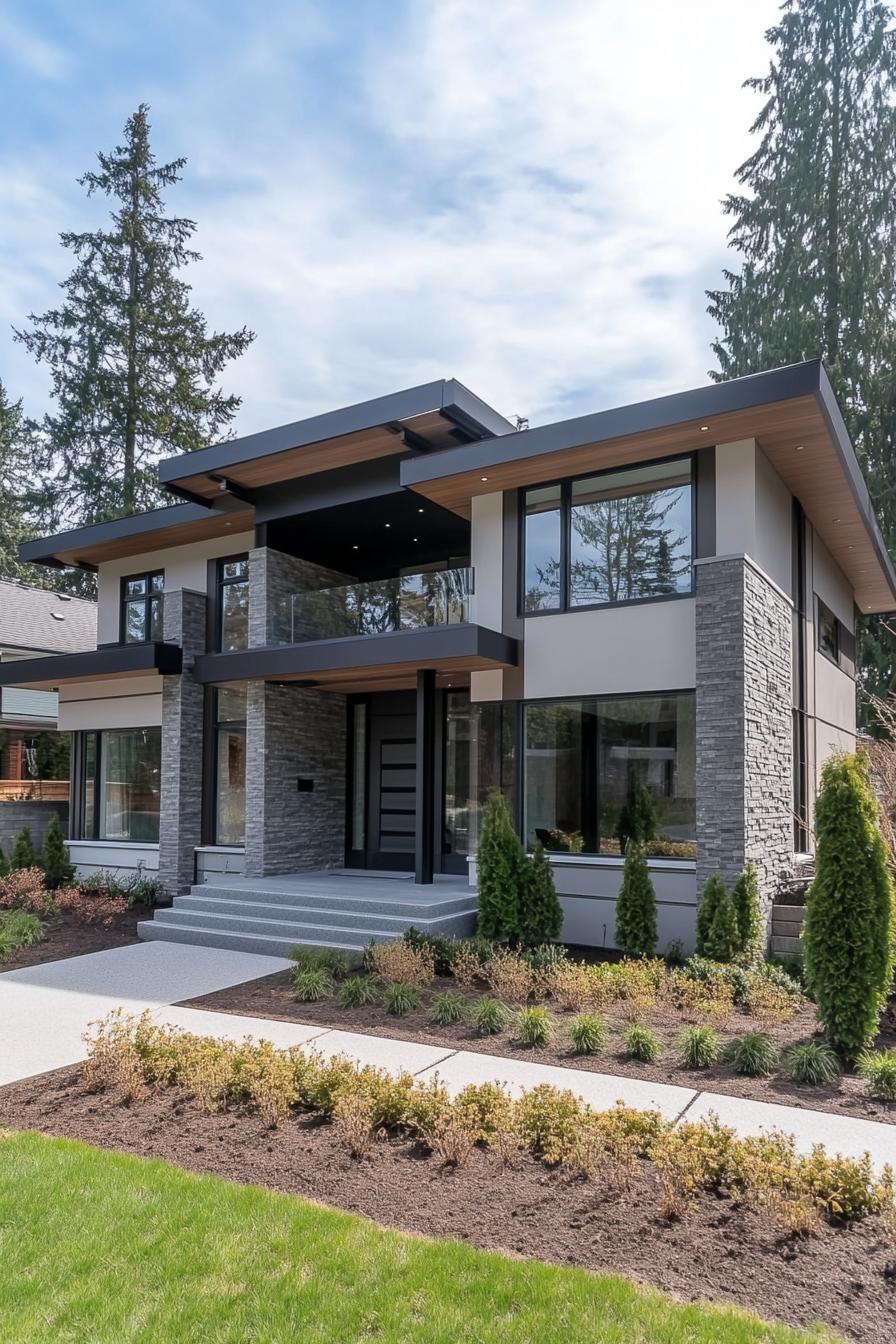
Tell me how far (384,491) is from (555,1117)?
8.41 meters

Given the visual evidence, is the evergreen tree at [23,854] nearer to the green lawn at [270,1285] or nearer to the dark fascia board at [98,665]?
the dark fascia board at [98,665]

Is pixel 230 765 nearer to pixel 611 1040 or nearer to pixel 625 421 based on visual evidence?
pixel 625 421

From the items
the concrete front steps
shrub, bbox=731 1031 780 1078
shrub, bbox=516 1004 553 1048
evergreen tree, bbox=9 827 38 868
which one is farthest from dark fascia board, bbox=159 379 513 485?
shrub, bbox=731 1031 780 1078

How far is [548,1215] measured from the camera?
358cm

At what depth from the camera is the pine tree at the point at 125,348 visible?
2373 cm

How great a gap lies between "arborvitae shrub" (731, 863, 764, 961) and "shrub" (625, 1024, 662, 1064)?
2563 mm

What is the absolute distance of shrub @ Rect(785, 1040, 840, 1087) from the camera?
5293 mm

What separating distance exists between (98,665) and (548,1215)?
1200cm

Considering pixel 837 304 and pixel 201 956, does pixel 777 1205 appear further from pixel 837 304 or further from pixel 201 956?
pixel 837 304

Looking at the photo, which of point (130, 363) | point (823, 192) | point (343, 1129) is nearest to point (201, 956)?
point (343, 1129)

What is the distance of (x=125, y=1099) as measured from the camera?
5.00 m

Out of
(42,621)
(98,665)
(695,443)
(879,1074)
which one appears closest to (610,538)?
(695,443)

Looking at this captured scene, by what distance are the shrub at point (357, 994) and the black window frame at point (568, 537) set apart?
15.5 ft


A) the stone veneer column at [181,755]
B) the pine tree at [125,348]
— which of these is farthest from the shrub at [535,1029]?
the pine tree at [125,348]
